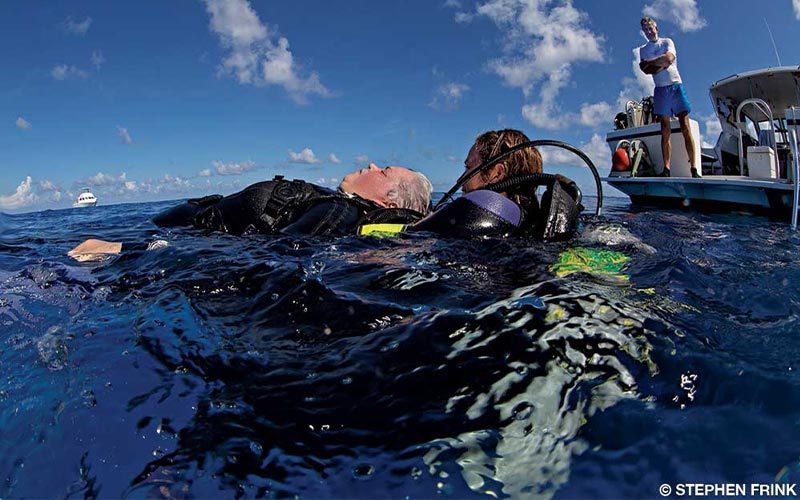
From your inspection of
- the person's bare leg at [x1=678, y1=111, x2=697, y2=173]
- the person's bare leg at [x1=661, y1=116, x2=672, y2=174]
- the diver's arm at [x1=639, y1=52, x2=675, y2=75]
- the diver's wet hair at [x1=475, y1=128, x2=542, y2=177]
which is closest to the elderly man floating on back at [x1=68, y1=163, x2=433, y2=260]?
the diver's wet hair at [x1=475, y1=128, x2=542, y2=177]

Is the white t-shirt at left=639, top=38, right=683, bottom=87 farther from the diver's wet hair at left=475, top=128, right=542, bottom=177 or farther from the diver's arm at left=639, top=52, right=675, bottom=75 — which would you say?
the diver's wet hair at left=475, top=128, right=542, bottom=177

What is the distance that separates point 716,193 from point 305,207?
8.98 m

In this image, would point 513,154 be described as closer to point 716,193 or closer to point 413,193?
point 413,193

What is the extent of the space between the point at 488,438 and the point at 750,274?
107 inches

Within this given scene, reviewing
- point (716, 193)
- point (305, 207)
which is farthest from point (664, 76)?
point (305, 207)

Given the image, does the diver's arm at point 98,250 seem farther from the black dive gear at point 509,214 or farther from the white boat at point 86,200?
the white boat at point 86,200

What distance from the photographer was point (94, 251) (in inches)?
188

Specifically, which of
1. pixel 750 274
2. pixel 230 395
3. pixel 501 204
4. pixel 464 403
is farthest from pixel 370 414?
pixel 750 274

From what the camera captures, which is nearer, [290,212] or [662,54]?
[290,212]

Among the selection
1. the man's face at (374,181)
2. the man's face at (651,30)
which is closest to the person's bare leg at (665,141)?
the man's face at (651,30)

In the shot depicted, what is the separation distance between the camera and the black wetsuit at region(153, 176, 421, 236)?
4.64 meters

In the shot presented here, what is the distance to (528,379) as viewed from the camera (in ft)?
5.26

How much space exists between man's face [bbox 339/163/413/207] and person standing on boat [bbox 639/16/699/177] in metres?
6.27

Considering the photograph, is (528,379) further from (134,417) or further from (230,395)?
(134,417)
